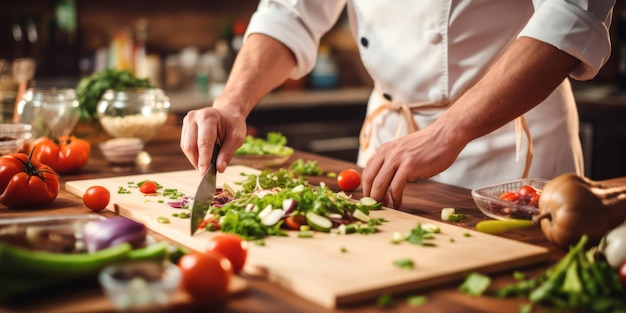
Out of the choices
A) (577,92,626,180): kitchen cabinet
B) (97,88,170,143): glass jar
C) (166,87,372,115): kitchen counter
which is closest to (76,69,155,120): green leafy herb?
(97,88,170,143): glass jar

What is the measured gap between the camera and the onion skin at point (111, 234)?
1088 millimetres

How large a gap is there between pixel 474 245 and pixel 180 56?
368 cm

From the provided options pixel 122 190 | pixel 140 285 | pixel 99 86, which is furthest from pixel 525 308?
pixel 99 86

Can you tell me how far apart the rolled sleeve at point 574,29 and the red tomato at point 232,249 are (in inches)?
33.2

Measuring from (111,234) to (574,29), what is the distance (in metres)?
1.05

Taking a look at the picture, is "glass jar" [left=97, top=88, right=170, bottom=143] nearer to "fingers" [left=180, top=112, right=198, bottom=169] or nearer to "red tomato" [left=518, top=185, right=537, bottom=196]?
"fingers" [left=180, top=112, right=198, bottom=169]

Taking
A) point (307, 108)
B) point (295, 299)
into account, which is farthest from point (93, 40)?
point (295, 299)

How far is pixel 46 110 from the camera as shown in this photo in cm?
227

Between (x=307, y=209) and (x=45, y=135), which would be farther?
(x=45, y=135)

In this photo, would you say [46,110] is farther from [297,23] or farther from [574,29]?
[574,29]

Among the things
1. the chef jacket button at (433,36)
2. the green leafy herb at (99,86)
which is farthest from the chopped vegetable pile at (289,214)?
the green leafy herb at (99,86)

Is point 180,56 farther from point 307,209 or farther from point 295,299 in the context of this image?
point 295,299

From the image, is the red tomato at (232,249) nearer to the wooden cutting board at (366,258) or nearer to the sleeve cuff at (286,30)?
the wooden cutting board at (366,258)

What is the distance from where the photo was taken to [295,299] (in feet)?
3.33
